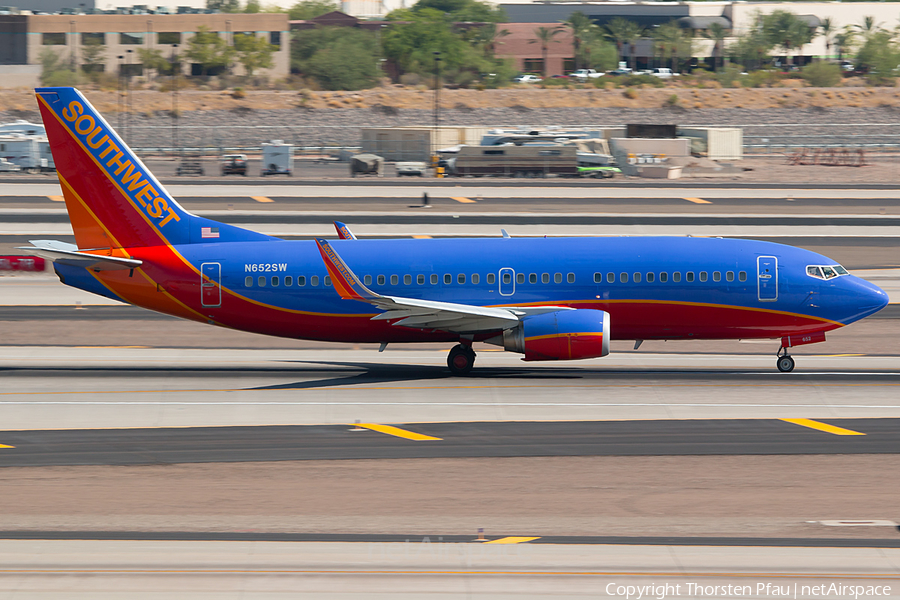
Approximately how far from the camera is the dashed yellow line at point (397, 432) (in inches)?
1071

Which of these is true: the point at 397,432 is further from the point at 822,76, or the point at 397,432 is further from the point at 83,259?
the point at 822,76

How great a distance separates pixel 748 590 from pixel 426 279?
63.5ft

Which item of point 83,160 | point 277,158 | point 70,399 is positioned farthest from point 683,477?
point 277,158

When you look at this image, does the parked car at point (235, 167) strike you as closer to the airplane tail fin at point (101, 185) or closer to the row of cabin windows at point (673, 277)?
the airplane tail fin at point (101, 185)

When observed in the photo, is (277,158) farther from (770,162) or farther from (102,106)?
(102,106)

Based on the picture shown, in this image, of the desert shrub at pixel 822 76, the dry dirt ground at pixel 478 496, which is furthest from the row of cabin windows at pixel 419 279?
the desert shrub at pixel 822 76

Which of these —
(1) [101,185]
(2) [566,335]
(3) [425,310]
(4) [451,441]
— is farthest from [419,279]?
(1) [101,185]

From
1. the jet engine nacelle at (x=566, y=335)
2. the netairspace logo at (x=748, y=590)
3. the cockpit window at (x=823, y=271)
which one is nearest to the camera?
the netairspace logo at (x=748, y=590)

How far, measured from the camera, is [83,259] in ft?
113

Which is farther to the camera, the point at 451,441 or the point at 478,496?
the point at 451,441

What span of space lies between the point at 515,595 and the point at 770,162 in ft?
370

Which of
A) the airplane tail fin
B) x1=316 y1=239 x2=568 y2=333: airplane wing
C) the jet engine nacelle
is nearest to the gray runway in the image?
the jet engine nacelle

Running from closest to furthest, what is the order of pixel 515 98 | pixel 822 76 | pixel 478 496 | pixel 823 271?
1. pixel 478 496
2. pixel 823 271
3. pixel 515 98
4. pixel 822 76

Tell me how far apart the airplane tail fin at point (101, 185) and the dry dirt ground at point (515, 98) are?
13621 cm
